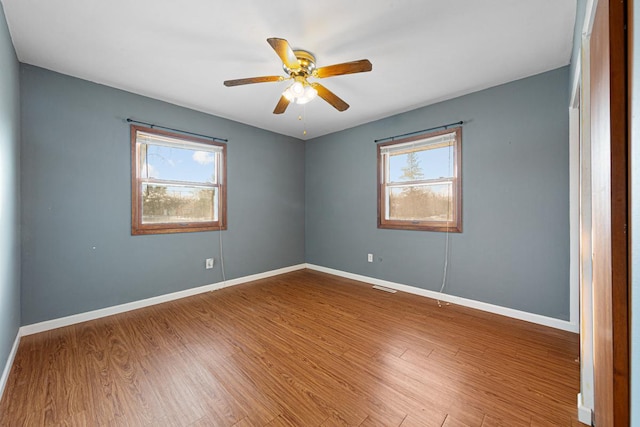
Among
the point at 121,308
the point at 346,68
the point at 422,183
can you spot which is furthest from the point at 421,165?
the point at 121,308

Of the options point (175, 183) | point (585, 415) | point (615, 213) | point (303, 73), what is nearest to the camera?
point (615, 213)

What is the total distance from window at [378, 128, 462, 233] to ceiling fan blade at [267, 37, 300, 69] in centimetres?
214

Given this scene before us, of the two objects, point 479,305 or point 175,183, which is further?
point 175,183

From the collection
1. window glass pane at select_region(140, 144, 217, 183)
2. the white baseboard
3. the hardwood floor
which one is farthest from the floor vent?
window glass pane at select_region(140, 144, 217, 183)

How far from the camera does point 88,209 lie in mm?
2734

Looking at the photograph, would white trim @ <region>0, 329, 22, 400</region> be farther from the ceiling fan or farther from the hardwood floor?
the ceiling fan

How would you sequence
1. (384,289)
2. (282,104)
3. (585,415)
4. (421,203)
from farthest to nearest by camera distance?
(384,289) → (421,203) → (282,104) → (585,415)

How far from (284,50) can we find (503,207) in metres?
2.74

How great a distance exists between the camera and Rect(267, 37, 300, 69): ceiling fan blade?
1688 millimetres

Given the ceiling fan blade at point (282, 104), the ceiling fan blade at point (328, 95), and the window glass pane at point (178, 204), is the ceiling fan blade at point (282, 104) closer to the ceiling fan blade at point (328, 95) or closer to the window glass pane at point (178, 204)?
the ceiling fan blade at point (328, 95)

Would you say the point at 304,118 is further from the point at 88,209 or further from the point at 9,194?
the point at 9,194

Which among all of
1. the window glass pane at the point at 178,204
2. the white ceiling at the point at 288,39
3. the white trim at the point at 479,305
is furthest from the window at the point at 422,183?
the window glass pane at the point at 178,204

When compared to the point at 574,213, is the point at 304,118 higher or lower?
higher

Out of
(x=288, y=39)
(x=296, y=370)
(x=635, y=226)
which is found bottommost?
(x=296, y=370)
